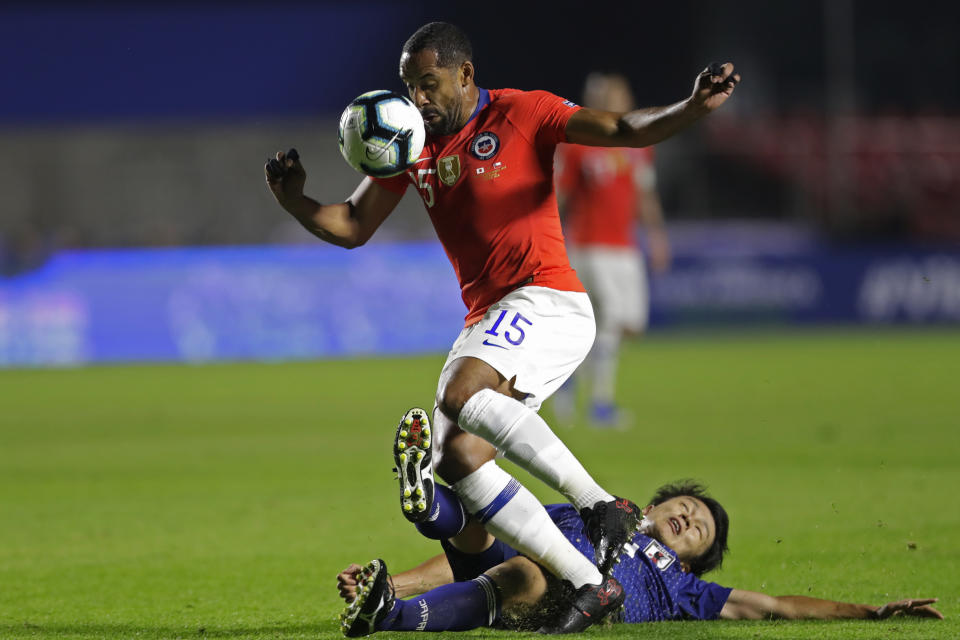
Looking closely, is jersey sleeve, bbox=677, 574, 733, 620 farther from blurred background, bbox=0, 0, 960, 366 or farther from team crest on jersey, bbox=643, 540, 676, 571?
blurred background, bbox=0, 0, 960, 366

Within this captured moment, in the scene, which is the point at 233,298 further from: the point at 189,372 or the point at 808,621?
the point at 808,621

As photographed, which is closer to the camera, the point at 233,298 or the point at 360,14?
the point at 233,298

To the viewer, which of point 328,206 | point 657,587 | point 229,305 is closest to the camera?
point 657,587

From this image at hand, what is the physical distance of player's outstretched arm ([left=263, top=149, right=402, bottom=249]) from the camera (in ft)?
16.3

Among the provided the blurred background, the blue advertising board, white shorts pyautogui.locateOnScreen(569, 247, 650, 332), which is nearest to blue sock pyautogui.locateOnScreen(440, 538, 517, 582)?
white shorts pyautogui.locateOnScreen(569, 247, 650, 332)

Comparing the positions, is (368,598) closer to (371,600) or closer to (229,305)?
(371,600)

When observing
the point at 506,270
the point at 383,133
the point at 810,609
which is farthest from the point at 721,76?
the point at 810,609

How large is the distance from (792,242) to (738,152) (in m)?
2.81

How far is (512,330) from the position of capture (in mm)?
4566

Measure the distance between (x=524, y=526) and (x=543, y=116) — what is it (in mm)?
1497

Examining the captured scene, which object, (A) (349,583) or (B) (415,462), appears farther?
(A) (349,583)

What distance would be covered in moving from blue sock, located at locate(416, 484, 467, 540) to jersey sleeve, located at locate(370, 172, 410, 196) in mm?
1328

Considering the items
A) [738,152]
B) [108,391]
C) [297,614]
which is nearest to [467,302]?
[297,614]

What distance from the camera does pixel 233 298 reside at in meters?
17.5
